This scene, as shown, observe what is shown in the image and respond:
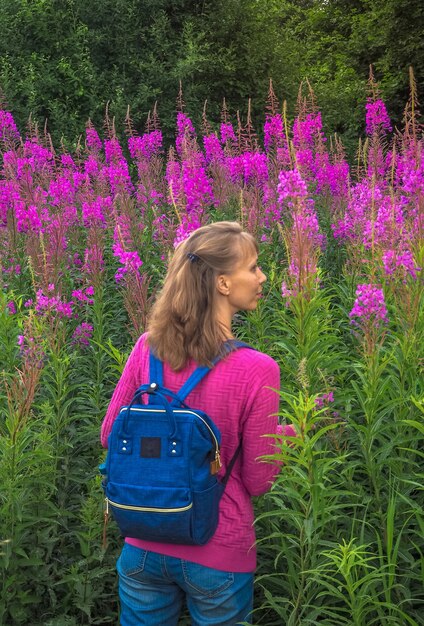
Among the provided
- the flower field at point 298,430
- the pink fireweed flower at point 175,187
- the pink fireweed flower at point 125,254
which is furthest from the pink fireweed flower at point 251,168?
the pink fireweed flower at point 125,254

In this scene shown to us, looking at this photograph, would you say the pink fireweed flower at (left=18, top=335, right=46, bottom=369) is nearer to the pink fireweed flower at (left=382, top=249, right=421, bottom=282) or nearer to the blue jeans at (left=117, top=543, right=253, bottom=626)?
the blue jeans at (left=117, top=543, right=253, bottom=626)

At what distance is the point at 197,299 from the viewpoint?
2762mm

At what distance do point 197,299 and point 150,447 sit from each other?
1.87ft

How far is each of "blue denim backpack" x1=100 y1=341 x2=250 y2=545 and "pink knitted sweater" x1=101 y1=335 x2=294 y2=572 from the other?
79 millimetres

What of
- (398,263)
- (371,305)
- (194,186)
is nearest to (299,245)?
(371,305)

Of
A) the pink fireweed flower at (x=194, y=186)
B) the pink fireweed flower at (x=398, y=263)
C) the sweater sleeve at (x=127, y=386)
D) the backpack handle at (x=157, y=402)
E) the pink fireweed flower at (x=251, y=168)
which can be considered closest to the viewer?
the backpack handle at (x=157, y=402)

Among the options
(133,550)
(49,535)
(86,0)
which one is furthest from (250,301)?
(86,0)

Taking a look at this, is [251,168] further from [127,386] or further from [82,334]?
[127,386]

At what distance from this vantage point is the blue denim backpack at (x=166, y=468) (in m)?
2.52

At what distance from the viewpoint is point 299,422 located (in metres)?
2.75

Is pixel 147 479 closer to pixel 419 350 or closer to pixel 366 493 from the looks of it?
pixel 366 493

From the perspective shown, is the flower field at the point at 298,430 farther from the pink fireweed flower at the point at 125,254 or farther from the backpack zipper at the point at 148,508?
the backpack zipper at the point at 148,508

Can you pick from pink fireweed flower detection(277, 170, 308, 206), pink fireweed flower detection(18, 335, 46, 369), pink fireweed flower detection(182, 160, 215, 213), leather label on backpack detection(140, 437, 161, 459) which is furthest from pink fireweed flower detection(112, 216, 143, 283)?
leather label on backpack detection(140, 437, 161, 459)

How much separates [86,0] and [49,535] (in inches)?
607
